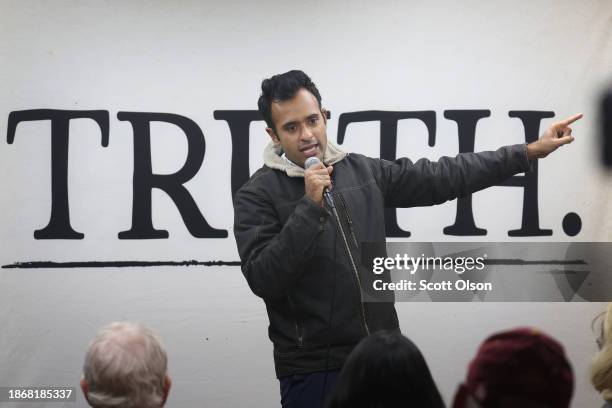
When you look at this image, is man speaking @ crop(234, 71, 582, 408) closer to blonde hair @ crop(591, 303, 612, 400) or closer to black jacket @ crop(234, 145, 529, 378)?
black jacket @ crop(234, 145, 529, 378)

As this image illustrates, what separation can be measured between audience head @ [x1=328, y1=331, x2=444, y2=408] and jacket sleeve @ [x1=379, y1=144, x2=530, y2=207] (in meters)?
0.98

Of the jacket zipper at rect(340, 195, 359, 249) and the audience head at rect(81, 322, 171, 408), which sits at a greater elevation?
the jacket zipper at rect(340, 195, 359, 249)

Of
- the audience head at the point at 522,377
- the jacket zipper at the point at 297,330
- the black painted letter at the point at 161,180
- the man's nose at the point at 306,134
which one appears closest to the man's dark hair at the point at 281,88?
the man's nose at the point at 306,134

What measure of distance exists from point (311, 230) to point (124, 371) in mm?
743

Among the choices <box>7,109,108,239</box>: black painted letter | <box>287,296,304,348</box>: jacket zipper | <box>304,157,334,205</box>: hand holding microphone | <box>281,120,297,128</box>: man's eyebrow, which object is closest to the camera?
<box>304,157,334,205</box>: hand holding microphone

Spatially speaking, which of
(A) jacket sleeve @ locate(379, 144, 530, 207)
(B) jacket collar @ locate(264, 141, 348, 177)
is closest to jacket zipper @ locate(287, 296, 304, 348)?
(B) jacket collar @ locate(264, 141, 348, 177)

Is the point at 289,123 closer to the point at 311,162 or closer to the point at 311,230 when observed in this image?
the point at 311,162

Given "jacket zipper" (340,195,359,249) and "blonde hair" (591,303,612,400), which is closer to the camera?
"blonde hair" (591,303,612,400)

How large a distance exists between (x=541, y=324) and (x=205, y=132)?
1.64m

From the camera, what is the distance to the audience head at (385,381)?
199cm

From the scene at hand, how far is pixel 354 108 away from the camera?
3.71 m

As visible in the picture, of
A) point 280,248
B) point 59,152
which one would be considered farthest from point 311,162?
point 59,152

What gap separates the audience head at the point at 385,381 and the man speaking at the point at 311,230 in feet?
1.98

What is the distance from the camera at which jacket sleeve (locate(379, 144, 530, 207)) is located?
9.66 feet
